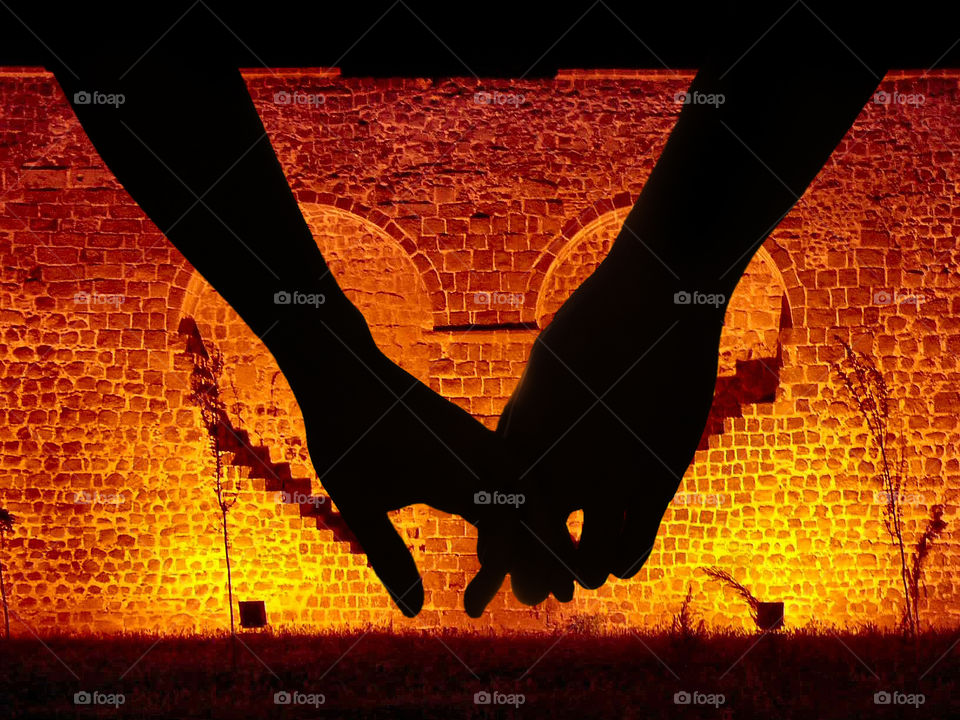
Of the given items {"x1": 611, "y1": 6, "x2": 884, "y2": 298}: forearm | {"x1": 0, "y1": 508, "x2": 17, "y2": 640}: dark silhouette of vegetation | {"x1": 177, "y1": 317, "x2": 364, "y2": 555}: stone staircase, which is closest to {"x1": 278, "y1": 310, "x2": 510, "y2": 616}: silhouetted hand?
{"x1": 611, "y1": 6, "x2": 884, "y2": 298}: forearm

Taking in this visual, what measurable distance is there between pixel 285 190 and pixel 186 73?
157mm

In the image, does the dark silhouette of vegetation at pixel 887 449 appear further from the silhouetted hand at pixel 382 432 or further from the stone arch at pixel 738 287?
the silhouetted hand at pixel 382 432

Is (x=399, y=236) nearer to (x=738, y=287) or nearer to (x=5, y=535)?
(x=738, y=287)

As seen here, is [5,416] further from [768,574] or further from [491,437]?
[491,437]

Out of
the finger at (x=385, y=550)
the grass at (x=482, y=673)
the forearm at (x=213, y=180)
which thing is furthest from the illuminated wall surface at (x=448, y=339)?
the forearm at (x=213, y=180)

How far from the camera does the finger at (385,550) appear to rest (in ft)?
3.35

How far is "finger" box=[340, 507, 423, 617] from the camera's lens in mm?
1022

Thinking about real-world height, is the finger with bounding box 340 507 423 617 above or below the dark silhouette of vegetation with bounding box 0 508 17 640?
below

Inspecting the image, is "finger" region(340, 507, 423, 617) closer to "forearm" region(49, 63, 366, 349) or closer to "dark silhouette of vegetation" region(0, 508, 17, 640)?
"forearm" region(49, 63, 366, 349)

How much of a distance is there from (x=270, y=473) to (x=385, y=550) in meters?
8.12

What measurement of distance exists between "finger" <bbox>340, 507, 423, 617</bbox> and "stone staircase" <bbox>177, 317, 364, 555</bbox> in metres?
7.77

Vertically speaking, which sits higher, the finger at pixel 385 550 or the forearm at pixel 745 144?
the forearm at pixel 745 144

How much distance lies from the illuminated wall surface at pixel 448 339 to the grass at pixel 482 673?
574mm

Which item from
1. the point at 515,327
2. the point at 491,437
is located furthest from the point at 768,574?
the point at 491,437
